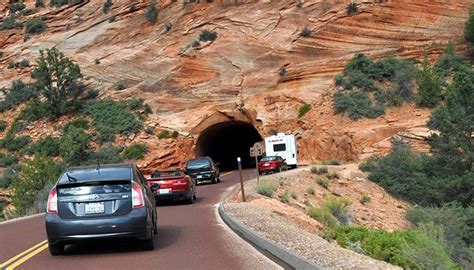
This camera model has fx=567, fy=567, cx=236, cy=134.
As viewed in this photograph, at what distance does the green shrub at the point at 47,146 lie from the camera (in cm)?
4512

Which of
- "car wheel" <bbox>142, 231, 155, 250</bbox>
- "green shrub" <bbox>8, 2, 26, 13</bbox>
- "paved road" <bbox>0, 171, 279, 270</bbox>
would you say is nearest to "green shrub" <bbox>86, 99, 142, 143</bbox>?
"green shrub" <bbox>8, 2, 26, 13</bbox>

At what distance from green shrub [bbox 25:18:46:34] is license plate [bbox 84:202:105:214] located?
57.5 metres

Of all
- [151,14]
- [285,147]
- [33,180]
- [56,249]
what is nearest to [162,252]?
[56,249]

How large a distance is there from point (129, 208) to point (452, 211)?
18746 mm

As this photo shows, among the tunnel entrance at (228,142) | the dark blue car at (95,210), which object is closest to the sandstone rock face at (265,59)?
the tunnel entrance at (228,142)

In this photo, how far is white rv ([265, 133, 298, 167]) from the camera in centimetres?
4216

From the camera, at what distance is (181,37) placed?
54.2 metres

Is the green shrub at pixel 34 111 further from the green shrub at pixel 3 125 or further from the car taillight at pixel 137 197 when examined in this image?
the car taillight at pixel 137 197

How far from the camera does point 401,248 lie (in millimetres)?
10148

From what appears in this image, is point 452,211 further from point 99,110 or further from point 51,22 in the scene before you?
point 51,22

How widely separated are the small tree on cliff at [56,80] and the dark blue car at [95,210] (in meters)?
41.9

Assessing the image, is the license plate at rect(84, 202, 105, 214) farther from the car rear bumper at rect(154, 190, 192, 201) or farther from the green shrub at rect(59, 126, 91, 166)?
the green shrub at rect(59, 126, 91, 166)

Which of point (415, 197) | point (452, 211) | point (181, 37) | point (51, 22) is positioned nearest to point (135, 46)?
point (181, 37)

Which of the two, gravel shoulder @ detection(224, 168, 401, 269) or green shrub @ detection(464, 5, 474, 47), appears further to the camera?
green shrub @ detection(464, 5, 474, 47)
